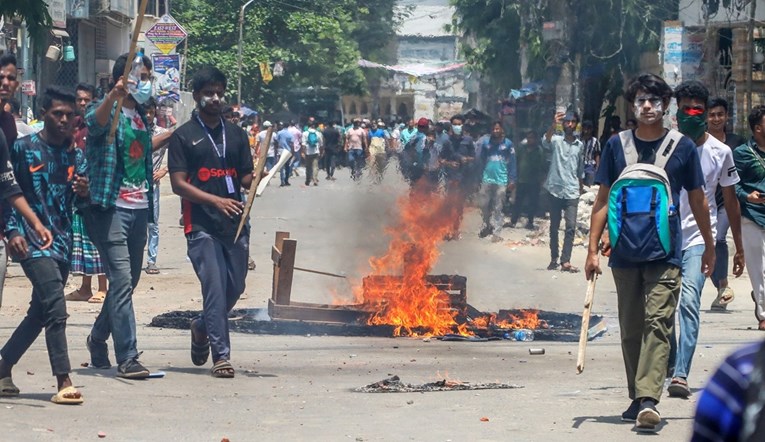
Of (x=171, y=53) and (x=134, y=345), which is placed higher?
(x=171, y=53)

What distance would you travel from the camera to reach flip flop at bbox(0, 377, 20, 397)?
272 inches

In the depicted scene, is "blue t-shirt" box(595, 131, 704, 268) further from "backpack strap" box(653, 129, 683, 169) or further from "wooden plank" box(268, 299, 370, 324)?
"wooden plank" box(268, 299, 370, 324)

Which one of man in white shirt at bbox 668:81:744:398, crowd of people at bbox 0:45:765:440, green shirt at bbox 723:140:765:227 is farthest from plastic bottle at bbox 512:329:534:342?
man in white shirt at bbox 668:81:744:398

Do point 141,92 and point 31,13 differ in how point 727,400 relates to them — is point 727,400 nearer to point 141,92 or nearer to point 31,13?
point 141,92

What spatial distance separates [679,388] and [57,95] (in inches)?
147

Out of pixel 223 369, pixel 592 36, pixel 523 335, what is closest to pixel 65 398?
pixel 223 369

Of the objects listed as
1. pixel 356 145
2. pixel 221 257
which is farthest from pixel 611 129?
pixel 221 257

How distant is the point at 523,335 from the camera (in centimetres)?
993

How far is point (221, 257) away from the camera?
7.91m

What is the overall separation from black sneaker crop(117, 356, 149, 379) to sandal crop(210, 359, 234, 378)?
425 mm

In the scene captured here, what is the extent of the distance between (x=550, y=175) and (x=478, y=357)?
25.5ft

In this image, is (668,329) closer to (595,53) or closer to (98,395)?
(98,395)

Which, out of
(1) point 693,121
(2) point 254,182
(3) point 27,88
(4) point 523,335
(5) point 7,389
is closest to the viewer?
(5) point 7,389

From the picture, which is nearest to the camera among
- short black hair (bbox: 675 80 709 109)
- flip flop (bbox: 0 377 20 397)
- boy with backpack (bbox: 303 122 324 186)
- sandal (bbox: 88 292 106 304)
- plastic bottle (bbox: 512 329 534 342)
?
flip flop (bbox: 0 377 20 397)
